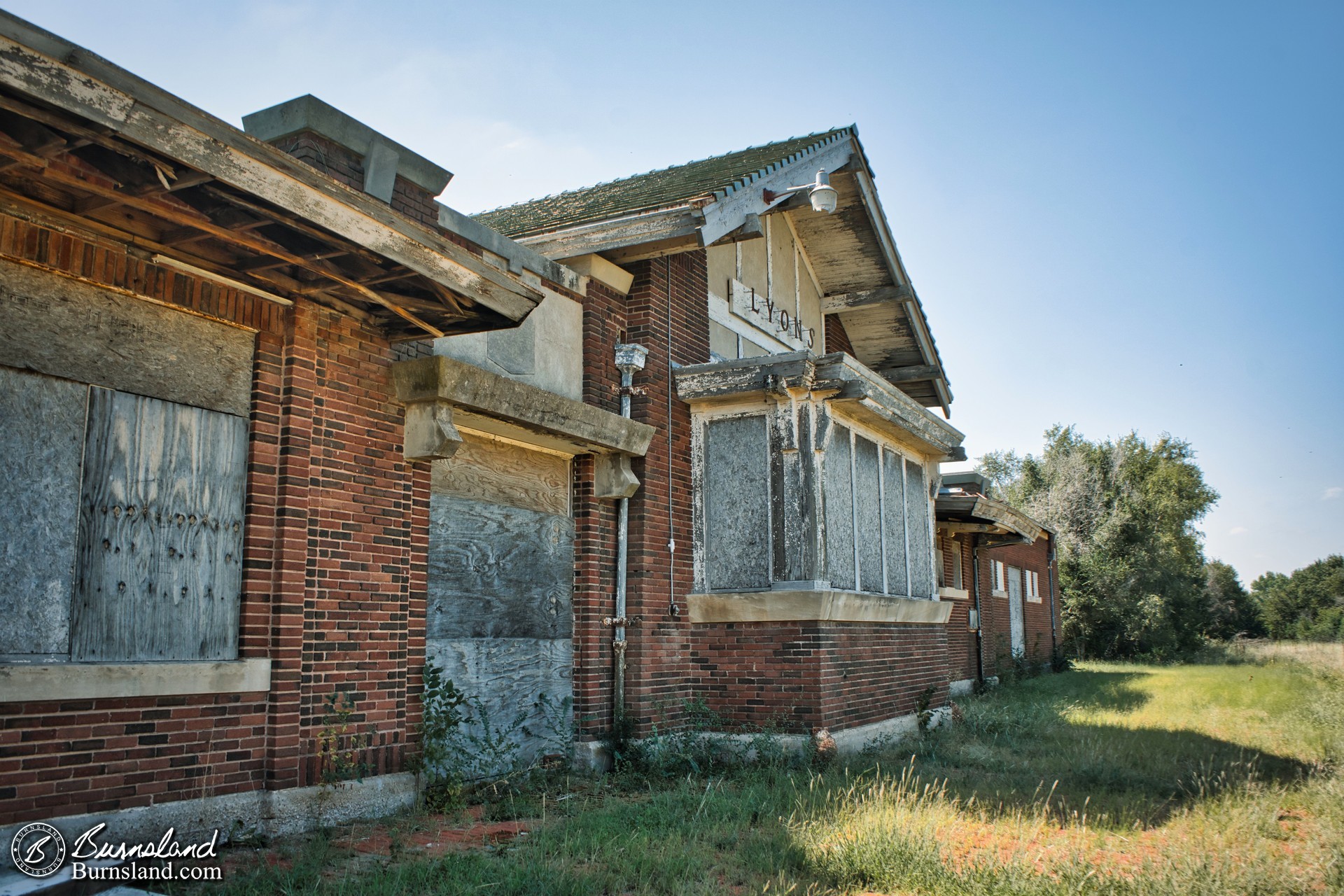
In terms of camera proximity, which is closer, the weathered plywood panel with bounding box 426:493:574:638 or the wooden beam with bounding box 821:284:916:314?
the weathered plywood panel with bounding box 426:493:574:638

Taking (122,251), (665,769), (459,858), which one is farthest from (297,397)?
(665,769)

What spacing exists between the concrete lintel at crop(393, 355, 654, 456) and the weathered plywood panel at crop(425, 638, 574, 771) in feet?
5.87

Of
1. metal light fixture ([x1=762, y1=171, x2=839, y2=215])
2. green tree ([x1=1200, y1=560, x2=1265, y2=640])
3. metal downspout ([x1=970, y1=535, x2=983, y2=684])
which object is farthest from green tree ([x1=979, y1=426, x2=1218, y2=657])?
metal light fixture ([x1=762, y1=171, x2=839, y2=215])

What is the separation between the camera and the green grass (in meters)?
5.00

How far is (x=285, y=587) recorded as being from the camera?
5.96 meters

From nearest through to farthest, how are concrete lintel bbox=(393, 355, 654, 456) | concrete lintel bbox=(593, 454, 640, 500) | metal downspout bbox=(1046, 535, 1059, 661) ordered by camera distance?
concrete lintel bbox=(393, 355, 654, 456), concrete lintel bbox=(593, 454, 640, 500), metal downspout bbox=(1046, 535, 1059, 661)

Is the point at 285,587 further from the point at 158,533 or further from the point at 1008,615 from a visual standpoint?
the point at 1008,615

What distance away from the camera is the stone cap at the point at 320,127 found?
6348 mm

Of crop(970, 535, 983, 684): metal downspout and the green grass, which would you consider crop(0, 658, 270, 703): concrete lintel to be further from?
crop(970, 535, 983, 684): metal downspout

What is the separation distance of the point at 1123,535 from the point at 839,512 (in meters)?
30.1

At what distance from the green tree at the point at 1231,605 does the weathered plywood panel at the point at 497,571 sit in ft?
186

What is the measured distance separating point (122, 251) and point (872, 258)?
9907 mm

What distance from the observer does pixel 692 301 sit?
34.5 ft

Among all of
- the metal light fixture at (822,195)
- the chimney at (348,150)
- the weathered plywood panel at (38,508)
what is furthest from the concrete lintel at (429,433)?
the metal light fixture at (822,195)
